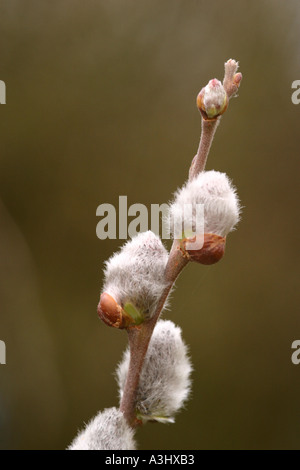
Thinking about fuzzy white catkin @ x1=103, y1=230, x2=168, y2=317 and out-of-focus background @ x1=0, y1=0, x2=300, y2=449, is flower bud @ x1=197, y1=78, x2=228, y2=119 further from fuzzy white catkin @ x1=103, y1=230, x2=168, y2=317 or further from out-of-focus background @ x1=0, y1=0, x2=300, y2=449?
out-of-focus background @ x1=0, y1=0, x2=300, y2=449

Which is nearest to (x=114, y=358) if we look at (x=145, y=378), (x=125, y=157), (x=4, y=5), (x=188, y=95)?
(x=125, y=157)

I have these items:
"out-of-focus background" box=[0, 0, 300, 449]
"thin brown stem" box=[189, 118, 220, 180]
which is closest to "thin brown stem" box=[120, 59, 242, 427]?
"thin brown stem" box=[189, 118, 220, 180]

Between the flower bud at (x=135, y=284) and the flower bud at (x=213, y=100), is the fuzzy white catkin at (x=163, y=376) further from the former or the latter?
the flower bud at (x=213, y=100)

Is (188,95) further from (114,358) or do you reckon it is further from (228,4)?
(114,358)

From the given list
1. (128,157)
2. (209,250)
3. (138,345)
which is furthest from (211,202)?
(128,157)

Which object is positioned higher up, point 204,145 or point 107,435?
point 204,145

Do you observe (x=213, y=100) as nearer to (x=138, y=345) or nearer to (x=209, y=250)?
(x=209, y=250)
